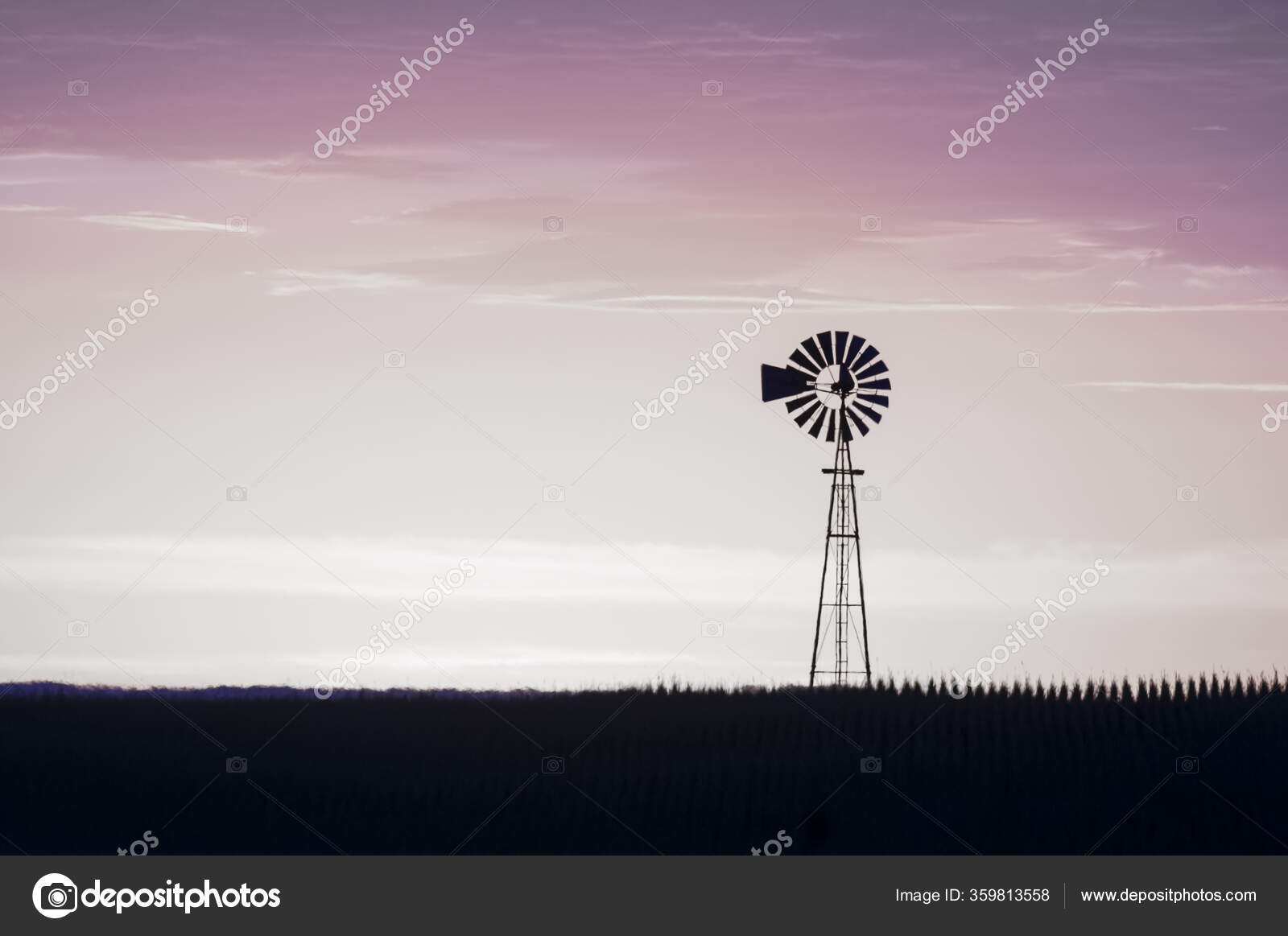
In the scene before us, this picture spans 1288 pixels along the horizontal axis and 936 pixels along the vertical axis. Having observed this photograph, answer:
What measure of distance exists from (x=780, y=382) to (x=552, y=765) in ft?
41.9

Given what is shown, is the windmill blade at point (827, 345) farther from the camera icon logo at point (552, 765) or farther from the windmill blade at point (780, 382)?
the camera icon logo at point (552, 765)

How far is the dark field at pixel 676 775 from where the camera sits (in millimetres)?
27875

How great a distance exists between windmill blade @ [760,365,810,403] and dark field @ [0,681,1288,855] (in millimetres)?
6961

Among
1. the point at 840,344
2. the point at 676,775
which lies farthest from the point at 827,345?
the point at 676,775

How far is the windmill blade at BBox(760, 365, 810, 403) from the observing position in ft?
133

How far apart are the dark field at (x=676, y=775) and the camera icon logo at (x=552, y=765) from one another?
0.04m

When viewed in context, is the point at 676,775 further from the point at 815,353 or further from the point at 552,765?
the point at 815,353

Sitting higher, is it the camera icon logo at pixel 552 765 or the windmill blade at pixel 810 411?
the windmill blade at pixel 810 411

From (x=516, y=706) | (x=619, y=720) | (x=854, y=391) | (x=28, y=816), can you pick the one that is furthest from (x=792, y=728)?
(x=28, y=816)

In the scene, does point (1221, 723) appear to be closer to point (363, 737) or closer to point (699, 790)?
point (699, 790)

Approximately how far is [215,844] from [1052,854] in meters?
12.8
